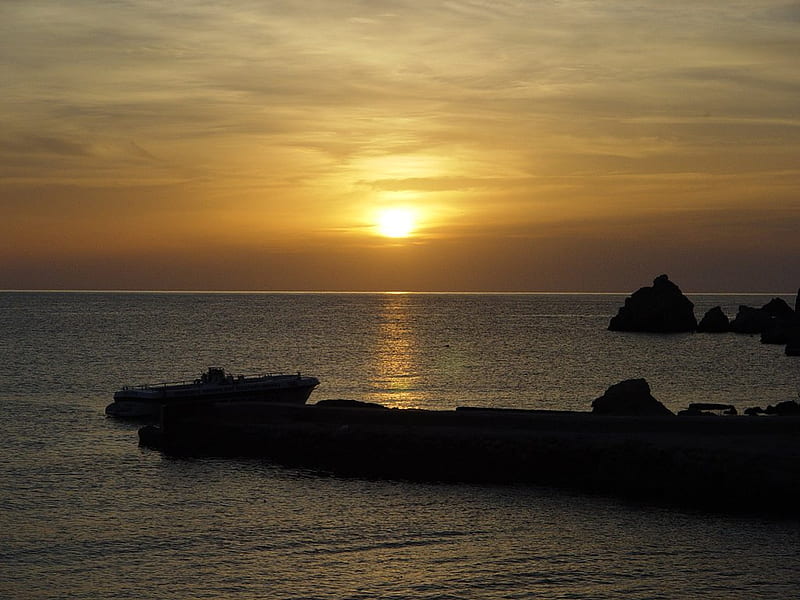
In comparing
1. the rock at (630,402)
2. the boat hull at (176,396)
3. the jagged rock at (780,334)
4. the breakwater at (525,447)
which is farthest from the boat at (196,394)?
the jagged rock at (780,334)

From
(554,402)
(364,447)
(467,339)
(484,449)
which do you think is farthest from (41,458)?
(467,339)

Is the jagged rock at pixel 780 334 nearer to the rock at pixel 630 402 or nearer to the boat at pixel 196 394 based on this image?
the rock at pixel 630 402

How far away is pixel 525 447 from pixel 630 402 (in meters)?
14.0

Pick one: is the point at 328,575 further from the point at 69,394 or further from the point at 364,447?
the point at 69,394

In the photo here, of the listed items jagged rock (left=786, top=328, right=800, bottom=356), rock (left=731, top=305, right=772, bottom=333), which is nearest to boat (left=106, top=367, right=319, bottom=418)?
jagged rock (left=786, top=328, right=800, bottom=356)

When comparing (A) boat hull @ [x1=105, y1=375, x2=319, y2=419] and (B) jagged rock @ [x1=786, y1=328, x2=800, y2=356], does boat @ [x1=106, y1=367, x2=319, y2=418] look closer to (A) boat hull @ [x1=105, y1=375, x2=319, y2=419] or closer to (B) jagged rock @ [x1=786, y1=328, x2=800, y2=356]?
(A) boat hull @ [x1=105, y1=375, x2=319, y2=419]

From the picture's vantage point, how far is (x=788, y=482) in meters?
39.3

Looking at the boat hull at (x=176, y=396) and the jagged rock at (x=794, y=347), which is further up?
the jagged rock at (x=794, y=347)

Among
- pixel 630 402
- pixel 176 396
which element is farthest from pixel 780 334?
pixel 176 396

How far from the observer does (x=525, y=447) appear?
4625 cm

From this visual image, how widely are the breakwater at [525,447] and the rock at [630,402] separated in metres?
8.20

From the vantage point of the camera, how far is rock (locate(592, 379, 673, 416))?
187 ft

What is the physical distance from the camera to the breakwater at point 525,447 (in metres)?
40.8

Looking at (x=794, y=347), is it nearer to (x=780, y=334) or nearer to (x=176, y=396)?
(x=780, y=334)
